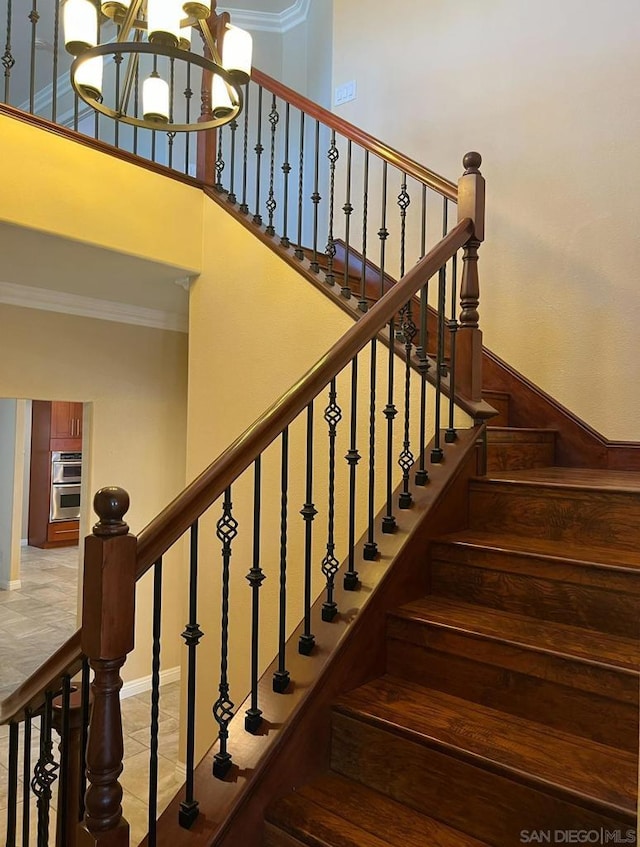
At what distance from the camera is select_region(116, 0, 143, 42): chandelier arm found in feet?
7.02

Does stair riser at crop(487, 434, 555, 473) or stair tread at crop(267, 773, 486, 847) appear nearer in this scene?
stair tread at crop(267, 773, 486, 847)

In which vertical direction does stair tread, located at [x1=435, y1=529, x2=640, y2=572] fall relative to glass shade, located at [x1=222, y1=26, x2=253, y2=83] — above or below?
below

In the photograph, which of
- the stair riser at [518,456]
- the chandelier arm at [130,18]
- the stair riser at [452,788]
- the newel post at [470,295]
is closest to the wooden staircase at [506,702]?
the stair riser at [452,788]

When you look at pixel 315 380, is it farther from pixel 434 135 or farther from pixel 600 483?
pixel 434 135

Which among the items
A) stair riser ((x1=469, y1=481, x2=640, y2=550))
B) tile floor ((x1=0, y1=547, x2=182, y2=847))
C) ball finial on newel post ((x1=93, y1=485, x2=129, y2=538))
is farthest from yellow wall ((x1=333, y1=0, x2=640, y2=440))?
tile floor ((x1=0, y1=547, x2=182, y2=847))

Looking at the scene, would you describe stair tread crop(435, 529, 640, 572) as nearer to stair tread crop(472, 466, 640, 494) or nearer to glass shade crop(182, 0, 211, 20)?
stair tread crop(472, 466, 640, 494)

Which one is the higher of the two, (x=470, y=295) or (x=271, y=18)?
(x=271, y=18)

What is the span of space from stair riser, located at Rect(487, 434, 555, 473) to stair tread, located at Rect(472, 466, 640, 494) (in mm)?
38

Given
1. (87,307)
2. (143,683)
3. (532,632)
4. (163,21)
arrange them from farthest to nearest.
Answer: (143,683)
(87,307)
(163,21)
(532,632)

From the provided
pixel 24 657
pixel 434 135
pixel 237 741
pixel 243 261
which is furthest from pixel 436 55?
pixel 24 657

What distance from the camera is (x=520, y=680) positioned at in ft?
5.33

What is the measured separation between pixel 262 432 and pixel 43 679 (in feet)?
3.31

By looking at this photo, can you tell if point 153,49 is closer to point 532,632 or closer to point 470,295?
point 470,295

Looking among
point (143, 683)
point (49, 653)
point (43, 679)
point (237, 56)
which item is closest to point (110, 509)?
point (43, 679)
